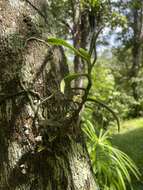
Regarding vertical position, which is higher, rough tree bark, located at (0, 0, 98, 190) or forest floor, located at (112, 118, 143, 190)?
rough tree bark, located at (0, 0, 98, 190)

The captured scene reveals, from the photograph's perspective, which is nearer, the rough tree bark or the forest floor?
the rough tree bark

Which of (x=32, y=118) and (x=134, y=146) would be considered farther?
(x=134, y=146)

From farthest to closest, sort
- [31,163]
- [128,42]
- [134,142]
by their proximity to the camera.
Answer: [128,42]
[134,142]
[31,163]

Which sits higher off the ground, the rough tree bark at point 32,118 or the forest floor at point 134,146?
the rough tree bark at point 32,118

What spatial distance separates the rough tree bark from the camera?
1353 mm

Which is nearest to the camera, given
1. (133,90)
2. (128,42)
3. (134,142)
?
(134,142)

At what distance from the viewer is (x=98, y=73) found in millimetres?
12305

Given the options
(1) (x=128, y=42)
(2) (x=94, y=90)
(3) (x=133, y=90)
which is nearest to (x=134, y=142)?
(2) (x=94, y=90)

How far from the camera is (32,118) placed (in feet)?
4.49

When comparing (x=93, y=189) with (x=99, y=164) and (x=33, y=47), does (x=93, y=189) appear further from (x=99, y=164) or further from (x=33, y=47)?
(x=99, y=164)

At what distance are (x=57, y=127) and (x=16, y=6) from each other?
44 cm

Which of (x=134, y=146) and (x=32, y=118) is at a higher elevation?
(x=32, y=118)

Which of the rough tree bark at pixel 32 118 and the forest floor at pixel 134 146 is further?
the forest floor at pixel 134 146

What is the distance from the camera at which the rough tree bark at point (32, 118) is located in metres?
1.35
